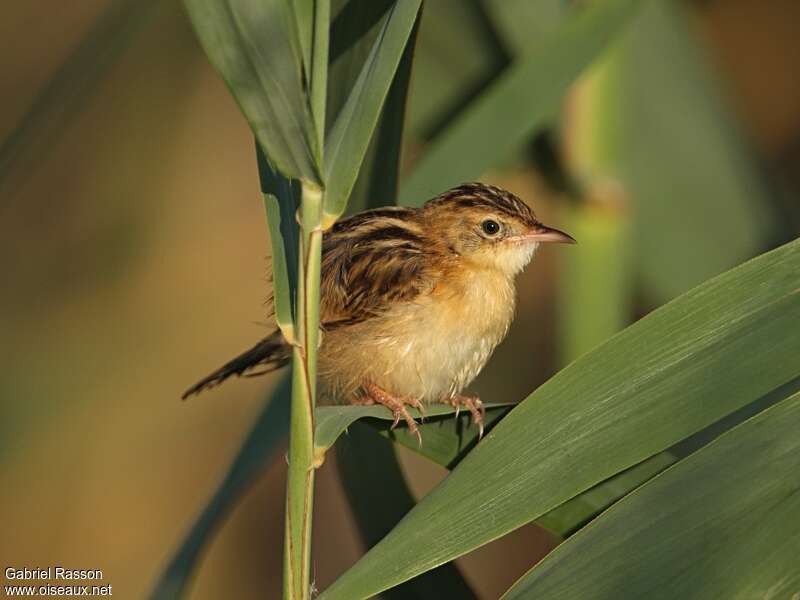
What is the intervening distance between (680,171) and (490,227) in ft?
3.67

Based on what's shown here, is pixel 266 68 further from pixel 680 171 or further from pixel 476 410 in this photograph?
pixel 680 171

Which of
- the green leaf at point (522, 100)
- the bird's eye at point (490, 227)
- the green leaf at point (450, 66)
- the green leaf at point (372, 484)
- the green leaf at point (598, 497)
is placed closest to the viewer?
the green leaf at point (598, 497)

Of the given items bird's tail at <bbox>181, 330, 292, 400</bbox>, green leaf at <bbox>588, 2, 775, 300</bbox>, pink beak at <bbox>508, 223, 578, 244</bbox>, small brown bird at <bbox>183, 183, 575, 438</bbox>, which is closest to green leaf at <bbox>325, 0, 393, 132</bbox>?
small brown bird at <bbox>183, 183, 575, 438</bbox>

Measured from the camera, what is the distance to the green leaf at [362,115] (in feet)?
4.85

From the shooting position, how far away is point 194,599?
5199 millimetres

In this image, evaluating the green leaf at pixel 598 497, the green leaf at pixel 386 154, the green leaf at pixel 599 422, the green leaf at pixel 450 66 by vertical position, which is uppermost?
the green leaf at pixel 450 66

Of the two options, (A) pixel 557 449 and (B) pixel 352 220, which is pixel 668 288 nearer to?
(B) pixel 352 220

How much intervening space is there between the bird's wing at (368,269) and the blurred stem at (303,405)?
110 cm

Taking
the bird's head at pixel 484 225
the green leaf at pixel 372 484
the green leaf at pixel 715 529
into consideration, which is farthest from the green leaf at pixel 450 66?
the green leaf at pixel 715 529

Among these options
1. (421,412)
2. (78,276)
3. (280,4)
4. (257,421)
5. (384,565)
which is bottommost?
(384,565)

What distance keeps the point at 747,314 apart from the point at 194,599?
13.8 ft

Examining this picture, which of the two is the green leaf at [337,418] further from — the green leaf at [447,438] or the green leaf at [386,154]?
the green leaf at [386,154]

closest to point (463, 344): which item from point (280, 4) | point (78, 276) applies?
point (280, 4)

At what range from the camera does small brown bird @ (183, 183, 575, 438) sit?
253cm
